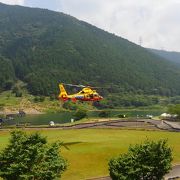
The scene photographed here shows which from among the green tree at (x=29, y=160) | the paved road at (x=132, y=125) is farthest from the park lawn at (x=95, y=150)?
the paved road at (x=132, y=125)

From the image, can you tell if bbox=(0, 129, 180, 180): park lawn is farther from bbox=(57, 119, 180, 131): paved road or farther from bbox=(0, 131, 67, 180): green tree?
bbox=(57, 119, 180, 131): paved road

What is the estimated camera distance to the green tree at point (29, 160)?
142ft

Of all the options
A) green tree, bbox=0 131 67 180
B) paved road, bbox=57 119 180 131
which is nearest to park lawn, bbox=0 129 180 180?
green tree, bbox=0 131 67 180

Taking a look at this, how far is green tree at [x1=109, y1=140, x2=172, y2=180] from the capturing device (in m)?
45.7

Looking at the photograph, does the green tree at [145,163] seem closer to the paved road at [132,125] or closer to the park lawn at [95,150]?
the park lawn at [95,150]

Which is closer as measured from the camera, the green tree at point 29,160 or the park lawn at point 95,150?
the green tree at point 29,160

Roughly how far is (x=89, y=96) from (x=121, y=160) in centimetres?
4027

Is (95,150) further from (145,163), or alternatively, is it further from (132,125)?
(132,125)

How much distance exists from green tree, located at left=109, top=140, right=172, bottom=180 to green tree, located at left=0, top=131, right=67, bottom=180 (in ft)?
20.2

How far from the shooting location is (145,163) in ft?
151

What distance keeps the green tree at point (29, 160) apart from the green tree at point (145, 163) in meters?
6.15

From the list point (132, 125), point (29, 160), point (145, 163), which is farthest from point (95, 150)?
point (132, 125)

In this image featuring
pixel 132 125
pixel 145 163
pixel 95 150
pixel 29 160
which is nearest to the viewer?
pixel 29 160

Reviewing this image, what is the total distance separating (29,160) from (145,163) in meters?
12.7
